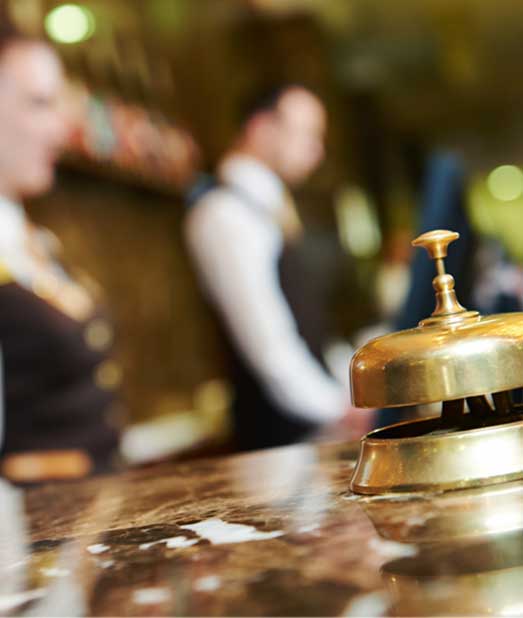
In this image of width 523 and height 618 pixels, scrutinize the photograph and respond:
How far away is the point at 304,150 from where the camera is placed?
3.52m

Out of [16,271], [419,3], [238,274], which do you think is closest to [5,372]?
[16,271]

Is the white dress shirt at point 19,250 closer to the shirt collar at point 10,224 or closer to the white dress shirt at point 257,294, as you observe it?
the shirt collar at point 10,224

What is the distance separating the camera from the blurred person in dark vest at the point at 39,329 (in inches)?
75.4

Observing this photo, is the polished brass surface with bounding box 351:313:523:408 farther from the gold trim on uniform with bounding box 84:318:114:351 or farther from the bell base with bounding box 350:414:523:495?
the gold trim on uniform with bounding box 84:318:114:351

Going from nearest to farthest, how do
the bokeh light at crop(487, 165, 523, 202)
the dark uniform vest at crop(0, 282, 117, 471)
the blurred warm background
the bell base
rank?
the bell base, the dark uniform vest at crop(0, 282, 117, 471), the bokeh light at crop(487, 165, 523, 202), the blurred warm background

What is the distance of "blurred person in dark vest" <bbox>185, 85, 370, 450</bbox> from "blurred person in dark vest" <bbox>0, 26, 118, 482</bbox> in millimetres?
919

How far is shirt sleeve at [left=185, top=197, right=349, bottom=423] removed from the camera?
3.10 m

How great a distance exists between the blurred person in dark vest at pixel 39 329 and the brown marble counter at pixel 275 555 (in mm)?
1131

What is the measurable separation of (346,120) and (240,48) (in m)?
2.61

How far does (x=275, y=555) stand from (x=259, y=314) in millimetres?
2581

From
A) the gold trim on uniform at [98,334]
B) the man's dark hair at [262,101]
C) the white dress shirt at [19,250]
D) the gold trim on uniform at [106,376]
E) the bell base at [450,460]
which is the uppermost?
the man's dark hair at [262,101]

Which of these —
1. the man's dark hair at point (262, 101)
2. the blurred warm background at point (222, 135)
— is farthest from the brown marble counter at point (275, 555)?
the man's dark hair at point (262, 101)

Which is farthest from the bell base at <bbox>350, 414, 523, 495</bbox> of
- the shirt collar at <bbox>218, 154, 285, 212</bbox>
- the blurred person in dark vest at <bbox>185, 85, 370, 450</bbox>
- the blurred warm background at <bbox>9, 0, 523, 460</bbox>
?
the shirt collar at <bbox>218, 154, 285, 212</bbox>

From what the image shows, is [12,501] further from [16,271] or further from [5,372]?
[16,271]
